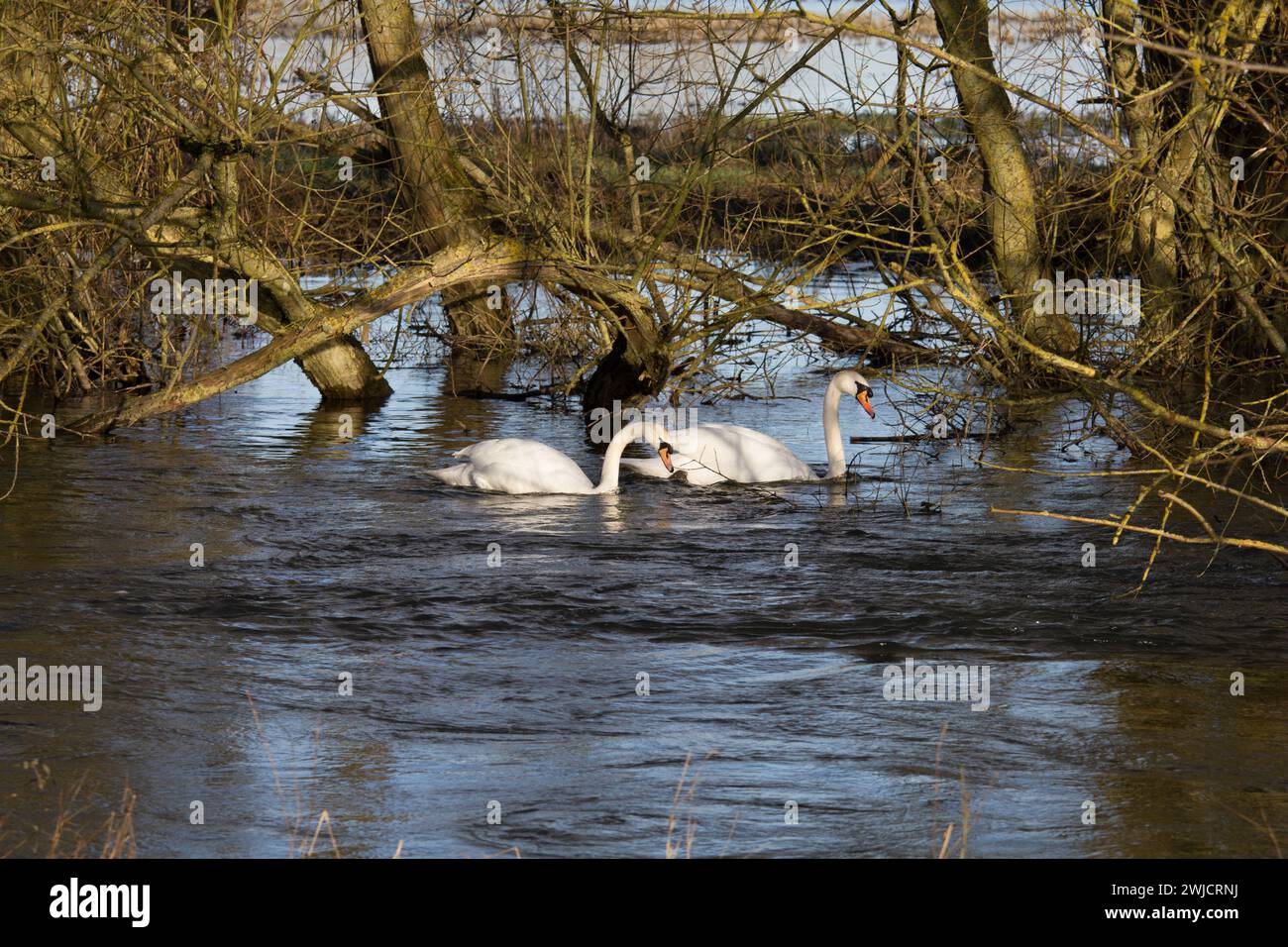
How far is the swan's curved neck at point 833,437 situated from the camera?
535 inches

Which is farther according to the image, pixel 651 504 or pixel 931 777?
pixel 651 504

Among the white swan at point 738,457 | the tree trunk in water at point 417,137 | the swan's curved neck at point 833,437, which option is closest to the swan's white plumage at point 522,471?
the white swan at point 738,457

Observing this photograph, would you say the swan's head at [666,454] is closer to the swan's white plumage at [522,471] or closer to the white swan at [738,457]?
the white swan at [738,457]

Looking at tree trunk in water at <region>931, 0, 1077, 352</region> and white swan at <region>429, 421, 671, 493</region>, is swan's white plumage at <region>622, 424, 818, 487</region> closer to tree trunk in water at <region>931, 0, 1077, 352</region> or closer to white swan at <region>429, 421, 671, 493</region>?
white swan at <region>429, 421, 671, 493</region>

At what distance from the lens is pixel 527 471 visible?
12820 mm

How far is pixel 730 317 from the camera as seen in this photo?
14289mm

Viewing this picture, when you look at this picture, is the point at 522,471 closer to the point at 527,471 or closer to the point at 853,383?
the point at 527,471

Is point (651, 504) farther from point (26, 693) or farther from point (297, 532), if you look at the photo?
point (26, 693)

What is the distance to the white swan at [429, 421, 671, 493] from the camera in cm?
1283

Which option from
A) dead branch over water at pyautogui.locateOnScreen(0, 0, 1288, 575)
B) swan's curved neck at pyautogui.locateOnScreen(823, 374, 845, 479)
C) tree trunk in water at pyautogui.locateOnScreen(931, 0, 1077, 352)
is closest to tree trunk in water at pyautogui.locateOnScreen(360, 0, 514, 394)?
dead branch over water at pyautogui.locateOnScreen(0, 0, 1288, 575)

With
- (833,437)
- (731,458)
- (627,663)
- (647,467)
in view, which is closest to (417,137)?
(647,467)
